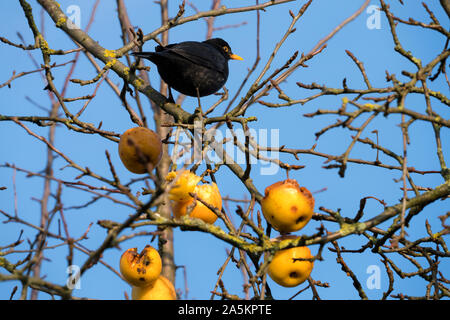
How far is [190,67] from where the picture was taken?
14.6 feet

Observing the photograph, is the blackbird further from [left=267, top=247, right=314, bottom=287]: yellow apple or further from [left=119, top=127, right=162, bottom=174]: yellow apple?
[left=267, top=247, right=314, bottom=287]: yellow apple

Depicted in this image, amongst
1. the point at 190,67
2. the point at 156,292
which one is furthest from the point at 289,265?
the point at 190,67

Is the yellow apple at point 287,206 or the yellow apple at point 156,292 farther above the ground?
the yellow apple at point 287,206

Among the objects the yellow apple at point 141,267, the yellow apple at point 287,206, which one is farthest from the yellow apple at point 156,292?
the yellow apple at point 287,206

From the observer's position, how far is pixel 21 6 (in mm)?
3559

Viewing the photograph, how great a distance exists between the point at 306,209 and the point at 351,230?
10.9 inches

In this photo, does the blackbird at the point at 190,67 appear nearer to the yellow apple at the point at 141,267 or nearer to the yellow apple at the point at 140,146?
the yellow apple at the point at 140,146

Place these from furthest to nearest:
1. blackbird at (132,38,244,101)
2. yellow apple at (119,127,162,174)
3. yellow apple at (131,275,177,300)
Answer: blackbird at (132,38,244,101) → yellow apple at (119,127,162,174) → yellow apple at (131,275,177,300)

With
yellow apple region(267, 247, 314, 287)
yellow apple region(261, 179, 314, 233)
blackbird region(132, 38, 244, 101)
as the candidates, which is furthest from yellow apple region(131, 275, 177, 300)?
blackbird region(132, 38, 244, 101)

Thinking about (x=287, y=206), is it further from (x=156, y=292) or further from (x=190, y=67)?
(x=190, y=67)

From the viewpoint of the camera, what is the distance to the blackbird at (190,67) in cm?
434

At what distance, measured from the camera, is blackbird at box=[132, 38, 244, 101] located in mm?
4336

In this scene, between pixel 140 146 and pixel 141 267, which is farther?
pixel 140 146
